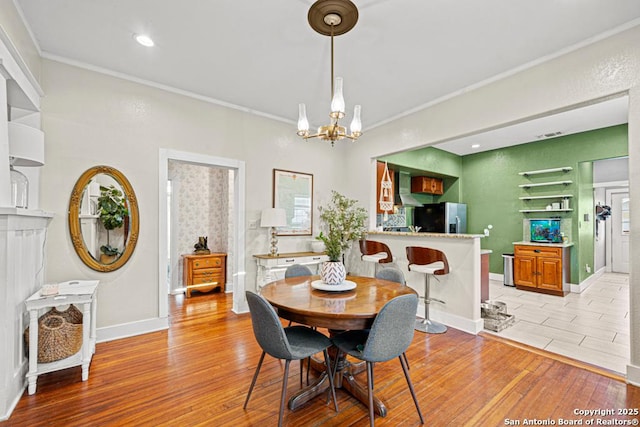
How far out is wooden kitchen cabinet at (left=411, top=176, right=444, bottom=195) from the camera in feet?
22.1

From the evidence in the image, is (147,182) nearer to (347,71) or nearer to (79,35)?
(79,35)

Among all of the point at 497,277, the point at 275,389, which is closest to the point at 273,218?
the point at 275,389

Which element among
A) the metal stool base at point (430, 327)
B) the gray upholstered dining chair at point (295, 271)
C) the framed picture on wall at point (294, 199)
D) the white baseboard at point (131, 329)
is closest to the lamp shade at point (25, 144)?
the white baseboard at point (131, 329)

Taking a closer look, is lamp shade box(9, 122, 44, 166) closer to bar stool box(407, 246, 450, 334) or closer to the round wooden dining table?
the round wooden dining table

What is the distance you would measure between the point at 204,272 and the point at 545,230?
6429mm

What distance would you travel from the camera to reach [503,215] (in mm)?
6316

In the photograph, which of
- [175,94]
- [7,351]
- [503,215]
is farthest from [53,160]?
[503,215]

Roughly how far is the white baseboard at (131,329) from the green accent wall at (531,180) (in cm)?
643

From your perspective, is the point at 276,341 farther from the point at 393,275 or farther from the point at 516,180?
the point at 516,180

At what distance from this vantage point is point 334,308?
1.84m

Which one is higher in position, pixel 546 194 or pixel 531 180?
pixel 531 180

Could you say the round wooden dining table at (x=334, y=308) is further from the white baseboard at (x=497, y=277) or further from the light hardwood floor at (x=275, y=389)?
the white baseboard at (x=497, y=277)

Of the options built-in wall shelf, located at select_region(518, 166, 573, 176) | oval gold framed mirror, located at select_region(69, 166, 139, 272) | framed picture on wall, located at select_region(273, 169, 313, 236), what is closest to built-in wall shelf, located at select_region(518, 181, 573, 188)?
built-in wall shelf, located at select_region(518, 166, 573, 176)

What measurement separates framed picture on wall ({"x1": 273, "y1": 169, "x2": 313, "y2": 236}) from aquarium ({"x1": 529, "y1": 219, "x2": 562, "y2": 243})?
14.8ft
